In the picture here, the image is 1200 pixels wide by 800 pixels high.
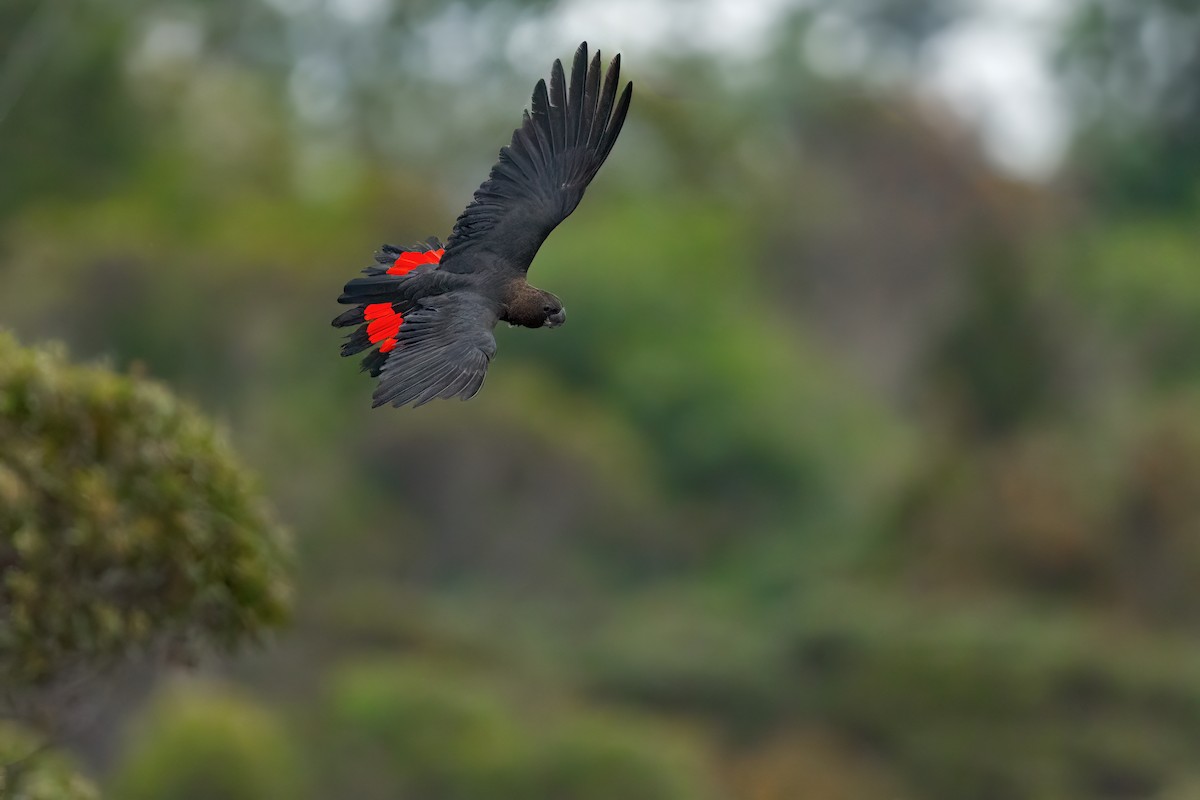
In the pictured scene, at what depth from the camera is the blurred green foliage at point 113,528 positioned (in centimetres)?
617

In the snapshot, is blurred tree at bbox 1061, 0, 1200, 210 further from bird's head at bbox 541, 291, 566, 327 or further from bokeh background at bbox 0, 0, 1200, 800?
bird's head at bbox 541, 291, 566, 327

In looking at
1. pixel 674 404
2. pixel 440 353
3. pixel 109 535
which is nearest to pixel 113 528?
pixel 109 535

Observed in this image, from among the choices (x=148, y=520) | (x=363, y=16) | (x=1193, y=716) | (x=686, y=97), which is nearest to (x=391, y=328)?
(x=148, y=520)

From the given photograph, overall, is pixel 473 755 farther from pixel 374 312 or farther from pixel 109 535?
pixel 374 312

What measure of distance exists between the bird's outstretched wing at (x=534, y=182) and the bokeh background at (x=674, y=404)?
1000cm

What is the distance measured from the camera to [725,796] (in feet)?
70.6

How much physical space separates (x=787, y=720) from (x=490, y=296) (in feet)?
61.2

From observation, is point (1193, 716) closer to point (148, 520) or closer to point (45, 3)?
point (45, 3)

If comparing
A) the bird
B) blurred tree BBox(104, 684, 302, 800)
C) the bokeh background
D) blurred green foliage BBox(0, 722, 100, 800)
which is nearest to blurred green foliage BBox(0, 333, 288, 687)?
blurred green foliage BBox(0, 722, 100, 800)

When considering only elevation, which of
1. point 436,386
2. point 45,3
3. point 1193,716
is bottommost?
point 436,386

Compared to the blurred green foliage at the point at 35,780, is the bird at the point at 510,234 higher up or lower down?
higher up

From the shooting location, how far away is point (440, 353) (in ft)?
17.3

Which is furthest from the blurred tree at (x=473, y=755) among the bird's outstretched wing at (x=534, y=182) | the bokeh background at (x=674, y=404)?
the bird's outstretched wing at (x=534, y=182)

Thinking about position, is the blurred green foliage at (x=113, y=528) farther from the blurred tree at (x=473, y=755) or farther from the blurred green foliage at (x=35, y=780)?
the blurred tree at (x=473, y=755)
